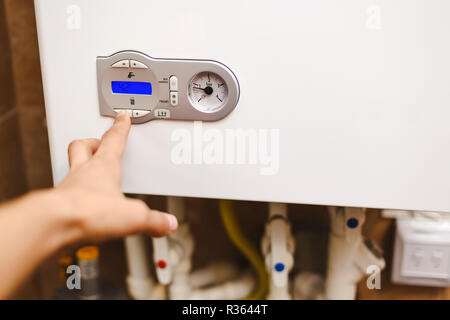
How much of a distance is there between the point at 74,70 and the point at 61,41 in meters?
0.04

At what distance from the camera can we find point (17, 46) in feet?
2.72

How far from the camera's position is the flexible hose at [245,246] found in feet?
2.51

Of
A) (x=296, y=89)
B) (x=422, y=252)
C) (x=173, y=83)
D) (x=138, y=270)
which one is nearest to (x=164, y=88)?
(x=173, y=83)

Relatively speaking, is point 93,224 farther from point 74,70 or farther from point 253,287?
point 253,287

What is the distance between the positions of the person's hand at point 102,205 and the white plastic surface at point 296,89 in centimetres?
12

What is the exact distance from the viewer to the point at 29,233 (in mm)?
320

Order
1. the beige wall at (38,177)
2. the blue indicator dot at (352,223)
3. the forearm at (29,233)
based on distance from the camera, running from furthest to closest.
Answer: the beige wall at (38,177) → the blue indicator dot at (352,223) → the forearm at (29,233)

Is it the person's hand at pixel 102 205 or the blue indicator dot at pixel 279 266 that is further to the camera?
the blue indicator dot at pixel 279 266

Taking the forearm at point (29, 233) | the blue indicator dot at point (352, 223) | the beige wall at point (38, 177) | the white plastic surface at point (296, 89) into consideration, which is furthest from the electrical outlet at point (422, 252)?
the forearm at point (29, 233)

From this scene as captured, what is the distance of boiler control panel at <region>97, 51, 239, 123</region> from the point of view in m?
0.53

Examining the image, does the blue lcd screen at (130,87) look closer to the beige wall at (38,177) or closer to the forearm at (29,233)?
the forearm at (29,233)

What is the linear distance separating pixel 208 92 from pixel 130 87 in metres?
0.10

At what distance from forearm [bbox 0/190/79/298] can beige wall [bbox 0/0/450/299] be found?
526mm

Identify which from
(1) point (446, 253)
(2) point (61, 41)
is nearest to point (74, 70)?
(2) point (61, 41)
